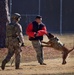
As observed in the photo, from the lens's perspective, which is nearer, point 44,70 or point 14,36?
point 44,70

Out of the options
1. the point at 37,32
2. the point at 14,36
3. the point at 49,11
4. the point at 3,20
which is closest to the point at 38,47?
the point at 37,32

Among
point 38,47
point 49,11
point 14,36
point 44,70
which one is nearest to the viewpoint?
point 44,70

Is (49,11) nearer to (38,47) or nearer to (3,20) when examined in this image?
(3,20)

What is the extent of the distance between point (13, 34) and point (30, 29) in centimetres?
138

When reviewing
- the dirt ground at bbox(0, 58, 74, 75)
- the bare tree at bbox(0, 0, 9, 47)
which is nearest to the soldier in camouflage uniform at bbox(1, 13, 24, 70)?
the dirt ground at bbox(0, 58, 74, 75)

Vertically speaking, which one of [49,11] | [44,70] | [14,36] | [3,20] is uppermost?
[14,36]

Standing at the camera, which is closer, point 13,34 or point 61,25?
point 13,34

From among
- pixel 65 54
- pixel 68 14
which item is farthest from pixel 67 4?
pixel 65 54

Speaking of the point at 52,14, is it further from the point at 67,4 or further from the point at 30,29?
the point at 30,29

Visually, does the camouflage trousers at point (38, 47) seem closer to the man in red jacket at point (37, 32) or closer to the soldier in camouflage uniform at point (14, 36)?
the man in red jacket at point (37, 32)

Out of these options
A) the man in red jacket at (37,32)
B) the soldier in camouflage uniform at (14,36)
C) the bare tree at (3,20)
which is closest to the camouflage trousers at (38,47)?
the man in red jacket at (37,32)

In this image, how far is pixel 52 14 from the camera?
33.8m

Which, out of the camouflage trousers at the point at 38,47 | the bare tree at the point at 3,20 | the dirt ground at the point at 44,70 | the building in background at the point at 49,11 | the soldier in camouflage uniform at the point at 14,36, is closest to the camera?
the dirt ground at the point at 44,70

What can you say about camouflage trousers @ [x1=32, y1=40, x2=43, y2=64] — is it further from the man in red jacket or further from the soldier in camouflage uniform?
the soldier in camouflage uniform
